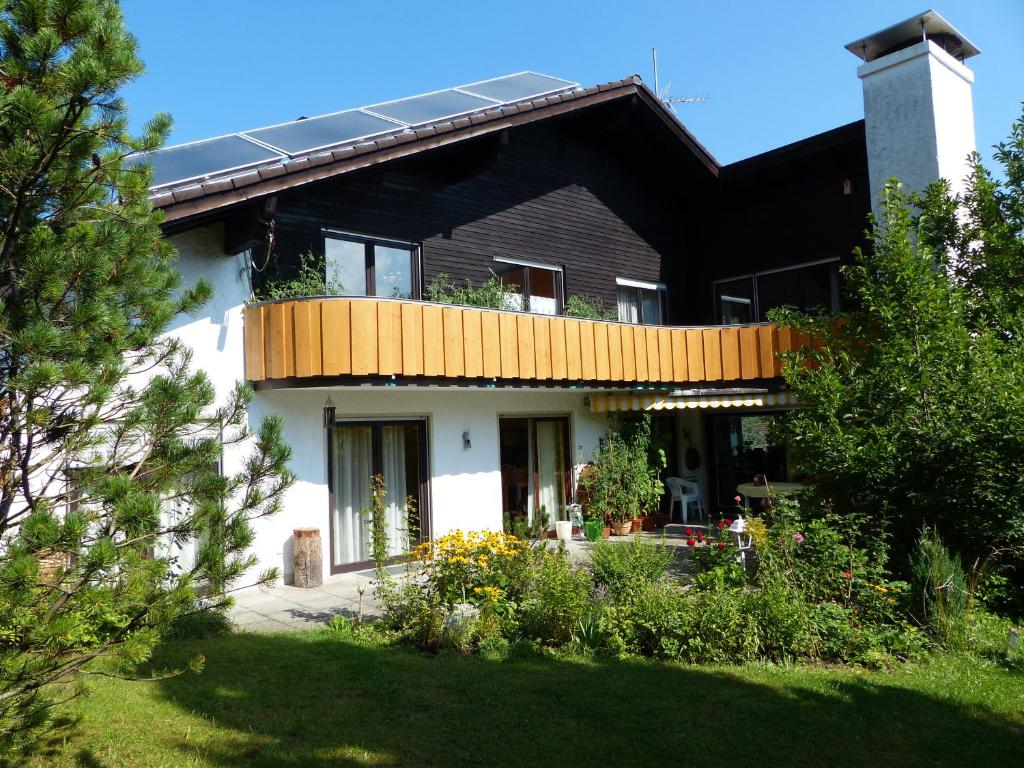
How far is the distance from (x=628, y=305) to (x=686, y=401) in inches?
119

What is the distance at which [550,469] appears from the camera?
1493cm

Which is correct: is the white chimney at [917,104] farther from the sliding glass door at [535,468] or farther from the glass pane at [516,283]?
the sliding glass door at [535,468]

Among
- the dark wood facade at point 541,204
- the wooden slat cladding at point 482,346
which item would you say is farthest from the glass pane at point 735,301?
the wooden slat cladding at point 482,346

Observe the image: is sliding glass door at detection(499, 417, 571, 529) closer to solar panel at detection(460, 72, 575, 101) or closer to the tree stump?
the tree stump

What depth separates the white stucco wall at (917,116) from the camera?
12.9 m

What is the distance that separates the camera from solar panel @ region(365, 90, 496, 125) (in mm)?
12938

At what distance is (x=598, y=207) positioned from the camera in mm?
16234

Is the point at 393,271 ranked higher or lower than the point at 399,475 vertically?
higher

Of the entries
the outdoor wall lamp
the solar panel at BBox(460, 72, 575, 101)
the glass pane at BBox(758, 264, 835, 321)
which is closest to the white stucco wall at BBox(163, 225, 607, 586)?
the outdoor wall lamp

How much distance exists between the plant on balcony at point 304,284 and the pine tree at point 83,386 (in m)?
6.42

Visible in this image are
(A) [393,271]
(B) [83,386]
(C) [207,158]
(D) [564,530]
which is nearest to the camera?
(B) [83,386]

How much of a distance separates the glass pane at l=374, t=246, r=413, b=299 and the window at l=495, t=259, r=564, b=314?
6.46 feet

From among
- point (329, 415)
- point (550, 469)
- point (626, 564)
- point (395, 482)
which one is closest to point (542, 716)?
point (626, 564)

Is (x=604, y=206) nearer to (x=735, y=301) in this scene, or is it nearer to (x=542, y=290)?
(x=542, y=290)
